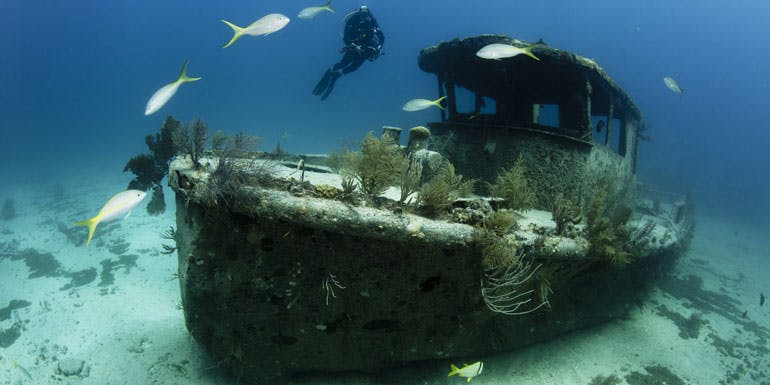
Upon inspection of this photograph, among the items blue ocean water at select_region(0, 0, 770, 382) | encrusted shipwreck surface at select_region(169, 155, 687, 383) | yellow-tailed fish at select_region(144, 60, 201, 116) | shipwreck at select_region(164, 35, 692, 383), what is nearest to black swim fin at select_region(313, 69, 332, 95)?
shipwreck at select_region(164, 35, 692, 383)

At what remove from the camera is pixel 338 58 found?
147625 mm

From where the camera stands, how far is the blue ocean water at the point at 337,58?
375 ft

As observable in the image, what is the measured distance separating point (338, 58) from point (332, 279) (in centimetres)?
15679

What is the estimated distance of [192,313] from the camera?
367 centimetres

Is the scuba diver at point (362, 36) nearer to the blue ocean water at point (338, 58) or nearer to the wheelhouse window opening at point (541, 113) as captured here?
the wheelhouse window opening at point (541, 113)

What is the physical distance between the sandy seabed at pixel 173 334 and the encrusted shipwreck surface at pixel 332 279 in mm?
588

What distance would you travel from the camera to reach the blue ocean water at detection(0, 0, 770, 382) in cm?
11175

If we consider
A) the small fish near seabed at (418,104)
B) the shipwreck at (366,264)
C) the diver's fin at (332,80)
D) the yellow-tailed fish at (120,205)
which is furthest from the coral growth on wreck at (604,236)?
the diver's fin at (332,80)

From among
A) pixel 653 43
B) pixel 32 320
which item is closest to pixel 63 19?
pixel 32 320

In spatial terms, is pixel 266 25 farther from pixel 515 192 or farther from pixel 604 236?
pixel 604 236

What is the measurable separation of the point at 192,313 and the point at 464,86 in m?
7.90

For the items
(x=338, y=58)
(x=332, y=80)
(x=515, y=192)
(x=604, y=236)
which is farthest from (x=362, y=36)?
(x=338, y=58)

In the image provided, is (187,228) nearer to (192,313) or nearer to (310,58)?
(192,313)

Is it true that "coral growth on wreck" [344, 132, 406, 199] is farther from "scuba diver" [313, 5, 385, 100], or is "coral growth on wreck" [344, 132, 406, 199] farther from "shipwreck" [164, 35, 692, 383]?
"scuba diver" [313, 5, 385, 100]
